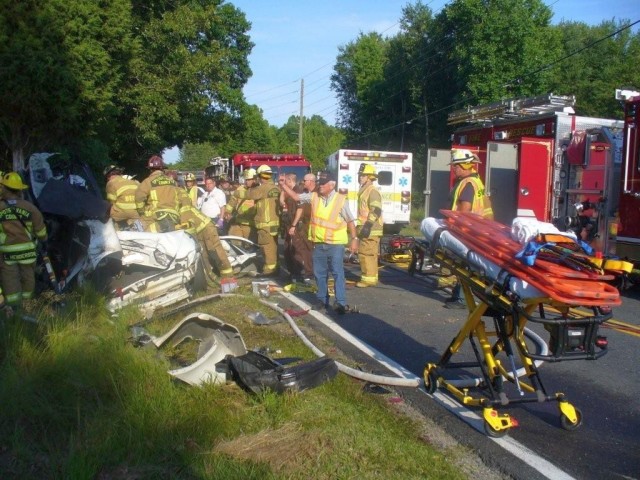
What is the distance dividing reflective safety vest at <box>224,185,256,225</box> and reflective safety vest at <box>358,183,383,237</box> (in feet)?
7.40

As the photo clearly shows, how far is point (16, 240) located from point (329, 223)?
11.7ft

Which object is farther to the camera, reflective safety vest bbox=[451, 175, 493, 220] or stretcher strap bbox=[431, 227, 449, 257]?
reflective safety vest bbox=[451, 175, 493, 220]

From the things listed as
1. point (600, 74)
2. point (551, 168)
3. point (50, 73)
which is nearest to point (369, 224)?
point (551, 168)

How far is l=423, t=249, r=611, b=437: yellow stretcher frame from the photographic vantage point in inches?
159

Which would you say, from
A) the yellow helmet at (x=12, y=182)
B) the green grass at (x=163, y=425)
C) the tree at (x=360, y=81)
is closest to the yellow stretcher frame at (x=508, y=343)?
the green grass at (x=163, y=425)

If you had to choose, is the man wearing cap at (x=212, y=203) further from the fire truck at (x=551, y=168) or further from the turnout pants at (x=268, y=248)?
the fire truck at (x=551, y=168)

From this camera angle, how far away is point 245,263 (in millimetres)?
10984

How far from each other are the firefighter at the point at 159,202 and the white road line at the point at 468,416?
326 centimetres

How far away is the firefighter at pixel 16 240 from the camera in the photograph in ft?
23.9

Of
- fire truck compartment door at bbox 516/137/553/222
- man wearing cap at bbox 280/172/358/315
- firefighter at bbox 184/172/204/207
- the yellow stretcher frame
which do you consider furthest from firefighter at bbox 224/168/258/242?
the yellow stretcher frame

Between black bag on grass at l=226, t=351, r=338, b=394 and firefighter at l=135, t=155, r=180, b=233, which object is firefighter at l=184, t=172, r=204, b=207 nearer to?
firefighter at l=135, t=155, r=180, b=233

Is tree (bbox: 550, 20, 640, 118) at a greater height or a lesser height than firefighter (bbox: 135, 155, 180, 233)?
greater

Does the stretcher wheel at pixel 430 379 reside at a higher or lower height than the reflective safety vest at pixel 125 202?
lower

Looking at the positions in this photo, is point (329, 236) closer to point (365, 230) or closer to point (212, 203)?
point (365, 230)
